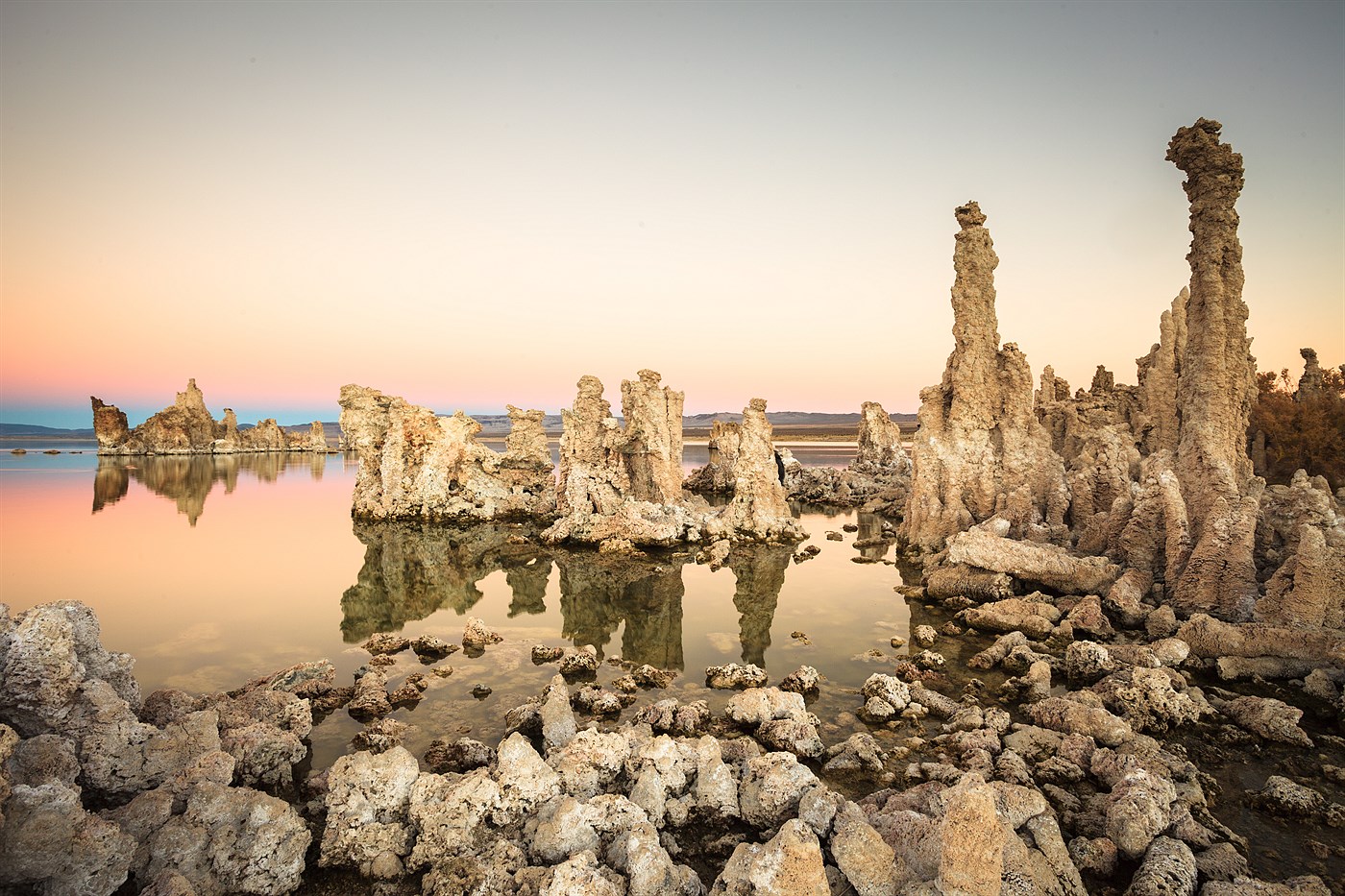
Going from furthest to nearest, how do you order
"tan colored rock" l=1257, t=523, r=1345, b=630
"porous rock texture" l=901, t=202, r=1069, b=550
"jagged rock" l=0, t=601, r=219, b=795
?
"porous rock texture" l=901, t=202, r=1069, b=550 < "tan colored rock" l=1257, t=523, r=1345, b=630 < "jagged rock" l=0, t=601, r=219, b=795

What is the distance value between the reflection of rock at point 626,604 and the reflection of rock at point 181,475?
20811 mm

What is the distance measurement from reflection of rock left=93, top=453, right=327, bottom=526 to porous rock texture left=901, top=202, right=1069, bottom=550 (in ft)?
107

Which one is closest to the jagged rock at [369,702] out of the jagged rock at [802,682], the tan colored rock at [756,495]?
the jagged rock at [802,682]

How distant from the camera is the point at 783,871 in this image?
522 centimetres

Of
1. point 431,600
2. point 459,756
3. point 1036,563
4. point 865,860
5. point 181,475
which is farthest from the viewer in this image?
point 181,475

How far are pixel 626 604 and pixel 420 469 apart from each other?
19156 millimetres

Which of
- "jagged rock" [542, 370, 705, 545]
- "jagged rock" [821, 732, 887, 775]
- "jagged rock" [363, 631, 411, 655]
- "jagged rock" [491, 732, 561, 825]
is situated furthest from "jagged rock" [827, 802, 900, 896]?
"jagged rock" [542, 370, 705, 545]

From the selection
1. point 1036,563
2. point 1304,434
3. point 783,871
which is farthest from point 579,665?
point 1304,434

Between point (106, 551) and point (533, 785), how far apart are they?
79.9 ft

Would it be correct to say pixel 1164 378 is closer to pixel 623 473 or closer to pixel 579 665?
pixel 623 473

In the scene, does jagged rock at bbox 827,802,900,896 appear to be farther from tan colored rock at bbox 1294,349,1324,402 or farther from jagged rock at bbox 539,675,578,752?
tan colored rock at bbox 1294,349,1324,402

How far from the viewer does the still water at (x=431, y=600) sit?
38.8 feet

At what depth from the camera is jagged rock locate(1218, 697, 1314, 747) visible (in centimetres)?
886

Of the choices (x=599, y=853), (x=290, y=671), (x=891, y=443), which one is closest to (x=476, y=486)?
(x=290, y=671)
